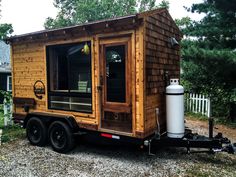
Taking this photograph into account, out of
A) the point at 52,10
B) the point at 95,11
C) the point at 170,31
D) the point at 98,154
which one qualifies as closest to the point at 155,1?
the point at 95,11

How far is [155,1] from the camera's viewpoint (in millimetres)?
28406

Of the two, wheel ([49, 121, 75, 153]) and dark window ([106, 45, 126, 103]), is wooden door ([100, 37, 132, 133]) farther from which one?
wheel ([49, 121, 75, 153])

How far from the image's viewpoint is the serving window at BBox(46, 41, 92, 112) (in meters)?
5.27

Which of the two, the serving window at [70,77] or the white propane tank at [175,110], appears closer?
the white propane tank at [175,110]

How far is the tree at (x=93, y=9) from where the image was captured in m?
26.0

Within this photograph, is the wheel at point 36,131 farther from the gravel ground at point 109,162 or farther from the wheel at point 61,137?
the wheel at point 61,137

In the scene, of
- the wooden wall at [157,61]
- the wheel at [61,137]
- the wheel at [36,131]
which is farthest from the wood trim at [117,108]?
the wheel at [36,131]

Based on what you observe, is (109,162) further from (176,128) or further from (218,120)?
(218,120)

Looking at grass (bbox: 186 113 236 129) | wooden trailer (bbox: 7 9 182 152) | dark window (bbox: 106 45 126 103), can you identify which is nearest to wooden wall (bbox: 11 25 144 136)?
wooden trailer (bbox: 7 9 182 152)

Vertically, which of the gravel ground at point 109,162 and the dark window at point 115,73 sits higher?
the dark window at point 115,73

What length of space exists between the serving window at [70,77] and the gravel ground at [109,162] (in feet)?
3.49

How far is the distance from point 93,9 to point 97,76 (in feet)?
73.8

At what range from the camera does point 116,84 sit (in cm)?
480

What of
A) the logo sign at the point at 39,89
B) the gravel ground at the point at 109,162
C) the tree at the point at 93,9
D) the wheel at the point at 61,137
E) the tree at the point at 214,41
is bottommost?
the gravel ground at the point at 109,162
